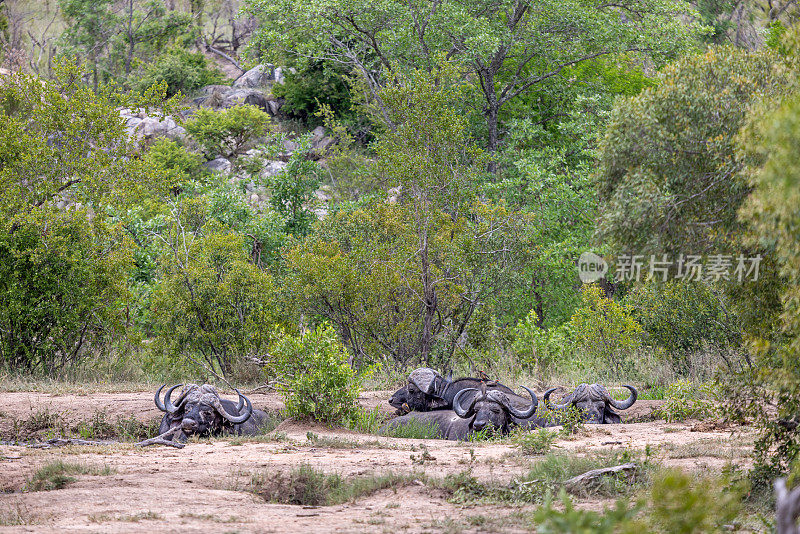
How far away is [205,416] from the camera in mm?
9844

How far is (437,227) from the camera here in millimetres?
14148

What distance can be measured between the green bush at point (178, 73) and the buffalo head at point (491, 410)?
30792mm

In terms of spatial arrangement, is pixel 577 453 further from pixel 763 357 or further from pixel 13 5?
pixel 13 5

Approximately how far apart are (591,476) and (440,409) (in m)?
5.04

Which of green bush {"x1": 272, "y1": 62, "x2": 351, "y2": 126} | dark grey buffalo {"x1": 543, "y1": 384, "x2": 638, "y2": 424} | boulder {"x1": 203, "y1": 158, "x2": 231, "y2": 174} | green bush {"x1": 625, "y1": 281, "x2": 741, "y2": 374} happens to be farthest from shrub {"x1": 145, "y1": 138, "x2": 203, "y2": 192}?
dark grey buffalo {"x1": 543, "y1": 384, "x2": 638, "y2": 424}

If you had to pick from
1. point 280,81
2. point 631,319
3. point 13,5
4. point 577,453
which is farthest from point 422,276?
point 13,5

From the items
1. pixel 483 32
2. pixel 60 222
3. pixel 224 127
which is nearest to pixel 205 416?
pixel 60 222

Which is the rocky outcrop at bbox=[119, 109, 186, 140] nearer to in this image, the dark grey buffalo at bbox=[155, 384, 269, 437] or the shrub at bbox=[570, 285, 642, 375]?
the shrub at bbox=[570, 285, 642, 375]

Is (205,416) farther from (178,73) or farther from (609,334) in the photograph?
(178,73)

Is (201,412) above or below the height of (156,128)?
below

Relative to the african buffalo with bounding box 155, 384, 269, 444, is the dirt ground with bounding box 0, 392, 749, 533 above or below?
above

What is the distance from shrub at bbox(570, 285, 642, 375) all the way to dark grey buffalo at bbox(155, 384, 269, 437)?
703 cm

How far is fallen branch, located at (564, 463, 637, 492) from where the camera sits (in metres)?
6.17

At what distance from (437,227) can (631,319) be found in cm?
401
